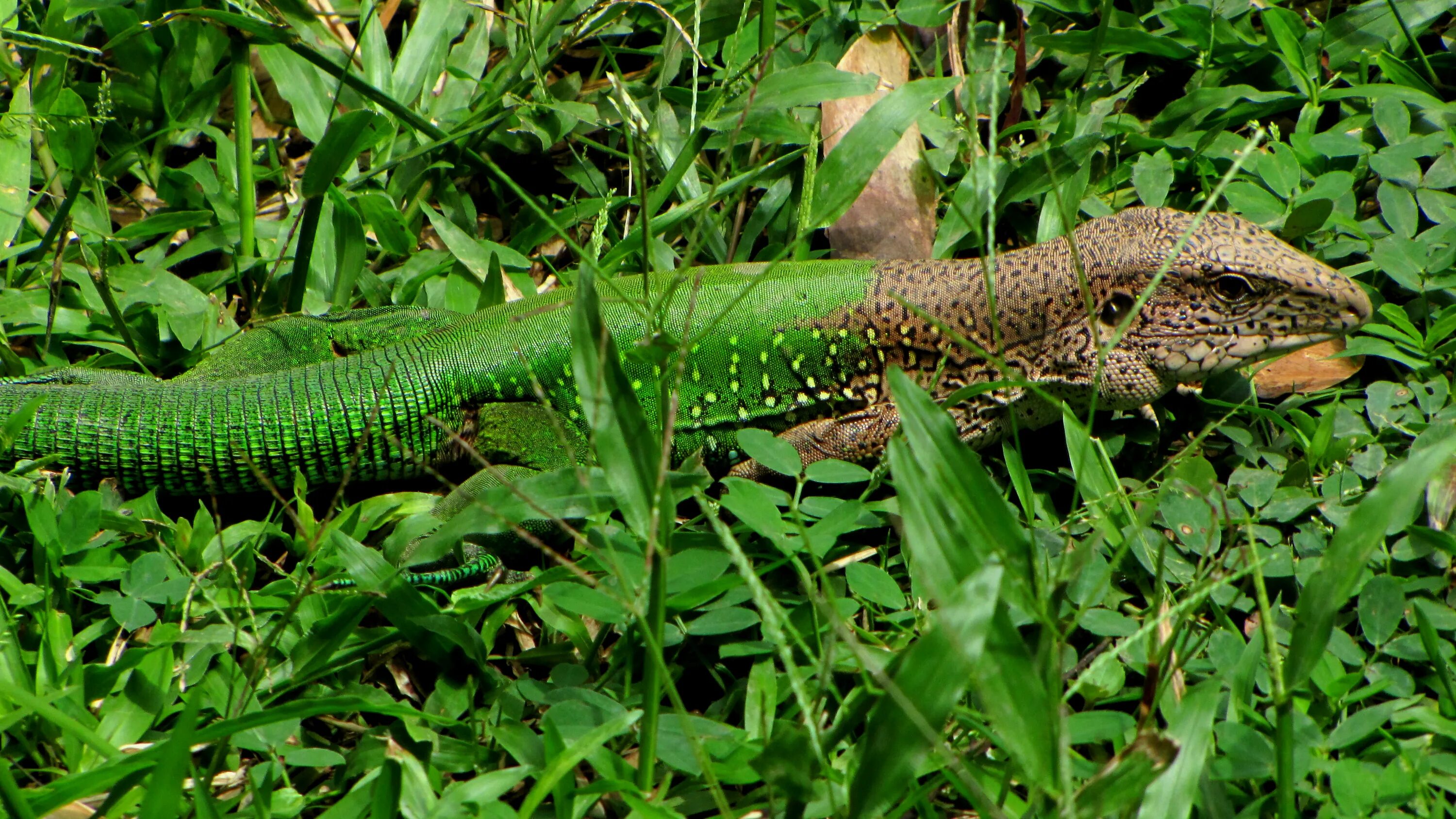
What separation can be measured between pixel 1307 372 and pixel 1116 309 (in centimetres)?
69

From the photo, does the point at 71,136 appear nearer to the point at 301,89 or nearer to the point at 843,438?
the point at 301,89

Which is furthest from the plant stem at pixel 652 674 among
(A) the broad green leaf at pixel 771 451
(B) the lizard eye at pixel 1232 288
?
(B) the lizard eye at pixel 1232 288

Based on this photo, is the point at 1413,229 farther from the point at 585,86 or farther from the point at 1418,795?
the point at 585,86

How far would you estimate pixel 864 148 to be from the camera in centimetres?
338

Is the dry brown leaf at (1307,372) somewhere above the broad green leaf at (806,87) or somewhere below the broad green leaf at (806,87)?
below

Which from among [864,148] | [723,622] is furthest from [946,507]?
[864,148]

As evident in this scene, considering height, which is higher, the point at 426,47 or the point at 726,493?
the point at 426,47

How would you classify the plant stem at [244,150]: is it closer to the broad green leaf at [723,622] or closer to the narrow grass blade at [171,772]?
the broad green leaf at [723,622]

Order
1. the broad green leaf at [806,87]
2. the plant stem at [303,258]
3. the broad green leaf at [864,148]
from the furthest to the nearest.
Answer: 1. the broad green leaf at [806,87]
2. the plant stem at [303,258]
3. the broad green leaf at [864,148]

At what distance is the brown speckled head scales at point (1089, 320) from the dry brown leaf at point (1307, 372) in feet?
0.92

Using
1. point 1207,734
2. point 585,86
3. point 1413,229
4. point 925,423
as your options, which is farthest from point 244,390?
point 1413,229

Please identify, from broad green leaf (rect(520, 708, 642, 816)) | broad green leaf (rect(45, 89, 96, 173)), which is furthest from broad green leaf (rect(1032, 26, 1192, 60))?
broad green leaf (rect(45, 89, 96, 173))

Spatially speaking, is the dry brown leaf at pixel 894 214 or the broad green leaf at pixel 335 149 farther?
the dry brown leaf at pixel 894 214

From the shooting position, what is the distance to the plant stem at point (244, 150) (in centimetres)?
404
